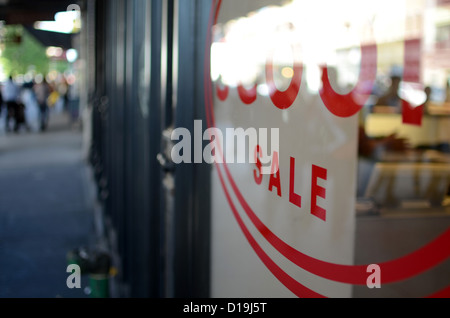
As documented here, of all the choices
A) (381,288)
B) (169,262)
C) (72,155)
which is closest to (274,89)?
(381,288)

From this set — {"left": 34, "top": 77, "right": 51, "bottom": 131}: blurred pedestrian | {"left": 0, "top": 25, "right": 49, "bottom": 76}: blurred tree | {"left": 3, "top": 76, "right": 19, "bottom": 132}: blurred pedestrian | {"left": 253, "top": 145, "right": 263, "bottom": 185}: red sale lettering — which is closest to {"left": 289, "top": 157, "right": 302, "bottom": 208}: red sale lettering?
{"left": 253, "top": 145, "right": 263, "bottom": 185}: red sale lettering

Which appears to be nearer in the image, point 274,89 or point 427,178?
point 427,178

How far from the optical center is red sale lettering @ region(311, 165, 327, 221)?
123 centimetres

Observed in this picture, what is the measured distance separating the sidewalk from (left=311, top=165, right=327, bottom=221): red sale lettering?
123 centimetres

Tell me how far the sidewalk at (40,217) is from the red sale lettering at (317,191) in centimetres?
123

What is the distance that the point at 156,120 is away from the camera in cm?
302

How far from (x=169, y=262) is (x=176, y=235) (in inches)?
9.0

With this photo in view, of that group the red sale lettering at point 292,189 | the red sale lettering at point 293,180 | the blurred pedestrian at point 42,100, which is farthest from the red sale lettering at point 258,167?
the blurred pedestrian at point 42,100

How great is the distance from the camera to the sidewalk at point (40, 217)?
176 inches

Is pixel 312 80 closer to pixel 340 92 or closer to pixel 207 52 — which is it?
pixel 340 92

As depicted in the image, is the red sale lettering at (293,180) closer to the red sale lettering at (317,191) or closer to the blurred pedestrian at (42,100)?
the red sale lettering at (317,191)

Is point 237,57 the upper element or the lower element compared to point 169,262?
upper

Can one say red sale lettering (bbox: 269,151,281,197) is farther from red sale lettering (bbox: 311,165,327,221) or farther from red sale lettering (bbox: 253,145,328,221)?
red sale lettering (bbox: 311,165,327,221)

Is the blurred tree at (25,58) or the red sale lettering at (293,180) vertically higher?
the blurred tree at (25,58)
